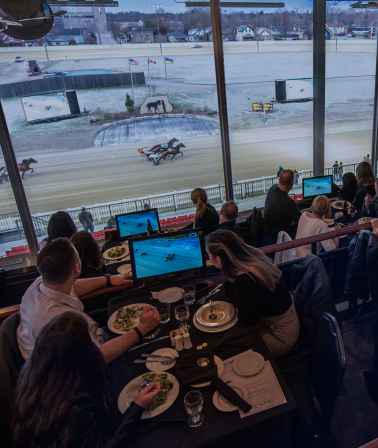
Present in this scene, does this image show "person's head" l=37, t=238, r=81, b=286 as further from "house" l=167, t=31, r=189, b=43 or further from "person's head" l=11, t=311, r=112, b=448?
"house" l=167, t=31, r=189, b=43

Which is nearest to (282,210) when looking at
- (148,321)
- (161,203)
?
(161,203)

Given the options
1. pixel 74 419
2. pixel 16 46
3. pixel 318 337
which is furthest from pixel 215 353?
pixel 16 46

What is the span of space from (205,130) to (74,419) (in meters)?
4.16

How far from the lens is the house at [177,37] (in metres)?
4.27

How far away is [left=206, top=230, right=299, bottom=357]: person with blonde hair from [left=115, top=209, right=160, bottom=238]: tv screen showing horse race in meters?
1.65

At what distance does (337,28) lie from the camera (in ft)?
16.0

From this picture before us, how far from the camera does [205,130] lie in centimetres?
466

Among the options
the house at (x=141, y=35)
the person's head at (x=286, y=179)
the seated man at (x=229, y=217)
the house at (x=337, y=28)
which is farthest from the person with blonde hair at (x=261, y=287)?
the house at (x=337, y=28)

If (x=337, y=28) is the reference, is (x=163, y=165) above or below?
below

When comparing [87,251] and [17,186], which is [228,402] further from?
[17,186]

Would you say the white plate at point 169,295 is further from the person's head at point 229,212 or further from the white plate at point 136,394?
the person's head at point 229,212

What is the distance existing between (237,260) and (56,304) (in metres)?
1.03

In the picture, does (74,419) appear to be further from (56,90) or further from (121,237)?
(56,90)

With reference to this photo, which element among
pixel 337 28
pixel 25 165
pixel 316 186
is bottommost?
pixel 316 186
